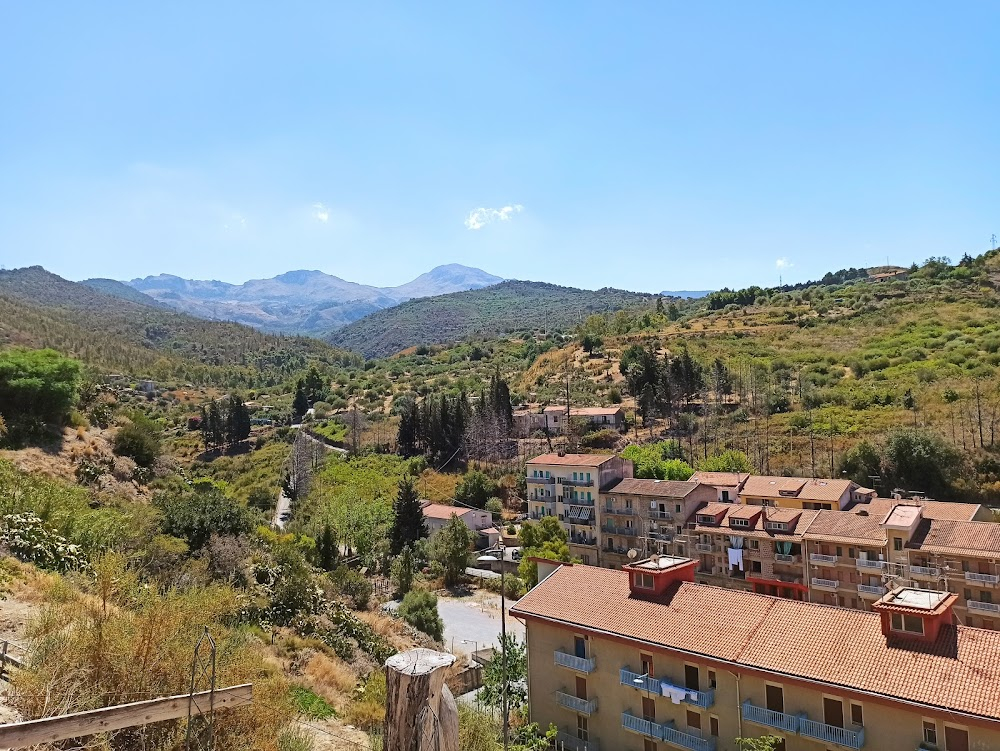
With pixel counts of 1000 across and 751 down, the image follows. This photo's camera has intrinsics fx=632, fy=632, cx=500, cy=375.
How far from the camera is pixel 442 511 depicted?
43.4 meters

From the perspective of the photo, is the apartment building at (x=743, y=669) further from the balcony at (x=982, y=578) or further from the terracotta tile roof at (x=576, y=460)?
the terracotta tile roof at (x=576, y=460)

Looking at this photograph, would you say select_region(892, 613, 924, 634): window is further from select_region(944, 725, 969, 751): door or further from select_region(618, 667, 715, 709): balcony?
select_region(618, 667, 715, 709): balcony

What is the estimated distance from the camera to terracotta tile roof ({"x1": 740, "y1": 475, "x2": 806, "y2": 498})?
105ft

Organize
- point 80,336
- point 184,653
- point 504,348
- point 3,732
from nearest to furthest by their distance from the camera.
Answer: point 3,732 < point 184,653 < point 80,336 < point 504,348

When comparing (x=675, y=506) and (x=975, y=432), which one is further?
(x=975, y=432)

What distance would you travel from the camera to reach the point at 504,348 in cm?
11775

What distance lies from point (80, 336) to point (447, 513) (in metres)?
88.0

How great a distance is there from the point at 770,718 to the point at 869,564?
1361 centimetres

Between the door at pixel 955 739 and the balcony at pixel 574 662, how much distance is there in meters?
7.44

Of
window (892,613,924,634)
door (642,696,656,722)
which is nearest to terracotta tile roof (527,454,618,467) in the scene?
door (642,696,656,722)

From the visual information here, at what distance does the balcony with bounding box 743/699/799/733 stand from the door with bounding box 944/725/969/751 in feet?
8.26

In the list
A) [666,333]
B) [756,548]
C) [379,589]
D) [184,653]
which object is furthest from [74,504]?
[666,333]

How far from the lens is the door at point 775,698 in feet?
43.5

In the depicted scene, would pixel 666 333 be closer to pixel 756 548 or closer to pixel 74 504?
pixel 756 548
